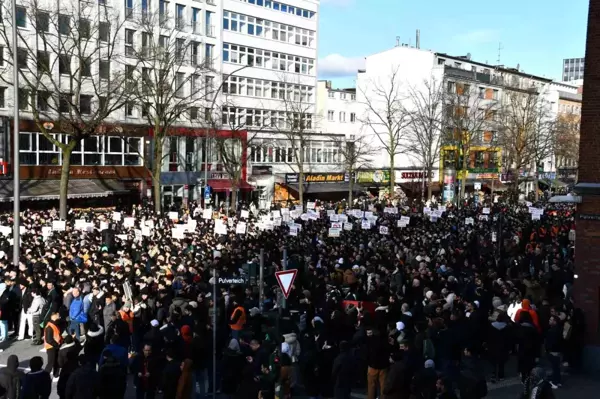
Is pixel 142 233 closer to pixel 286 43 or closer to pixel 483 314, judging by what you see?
pixel 483 314

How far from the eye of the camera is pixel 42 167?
4050 cm

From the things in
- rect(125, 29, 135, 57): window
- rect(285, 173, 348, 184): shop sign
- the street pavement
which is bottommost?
the street pavement

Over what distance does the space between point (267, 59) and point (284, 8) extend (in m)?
4.85

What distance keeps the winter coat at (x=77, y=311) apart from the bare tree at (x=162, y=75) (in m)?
22.1

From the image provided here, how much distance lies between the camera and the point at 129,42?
46.5 m

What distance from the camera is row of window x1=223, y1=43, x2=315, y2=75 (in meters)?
54.0

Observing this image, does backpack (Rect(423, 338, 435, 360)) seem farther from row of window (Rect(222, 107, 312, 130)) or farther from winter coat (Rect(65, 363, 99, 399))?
row of window (Rect(222, 107, 312, 130))

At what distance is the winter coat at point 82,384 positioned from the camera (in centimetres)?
934

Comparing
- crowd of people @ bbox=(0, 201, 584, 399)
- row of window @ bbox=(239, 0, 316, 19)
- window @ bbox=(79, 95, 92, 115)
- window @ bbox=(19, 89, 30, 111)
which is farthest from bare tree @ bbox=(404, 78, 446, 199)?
crowd of people @ bbox=(0, 201, 584, 399)

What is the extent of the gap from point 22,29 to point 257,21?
20748 mm

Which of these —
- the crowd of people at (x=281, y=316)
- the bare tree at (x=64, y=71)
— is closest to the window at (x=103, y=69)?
the bare tree at (x=64, y=71)

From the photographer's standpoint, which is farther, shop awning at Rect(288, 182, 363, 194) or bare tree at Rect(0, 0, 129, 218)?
shop awning at Rect(288, 182, 363, 194)

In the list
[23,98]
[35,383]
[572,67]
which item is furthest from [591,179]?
[572,67]

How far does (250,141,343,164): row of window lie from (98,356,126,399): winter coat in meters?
41.9
